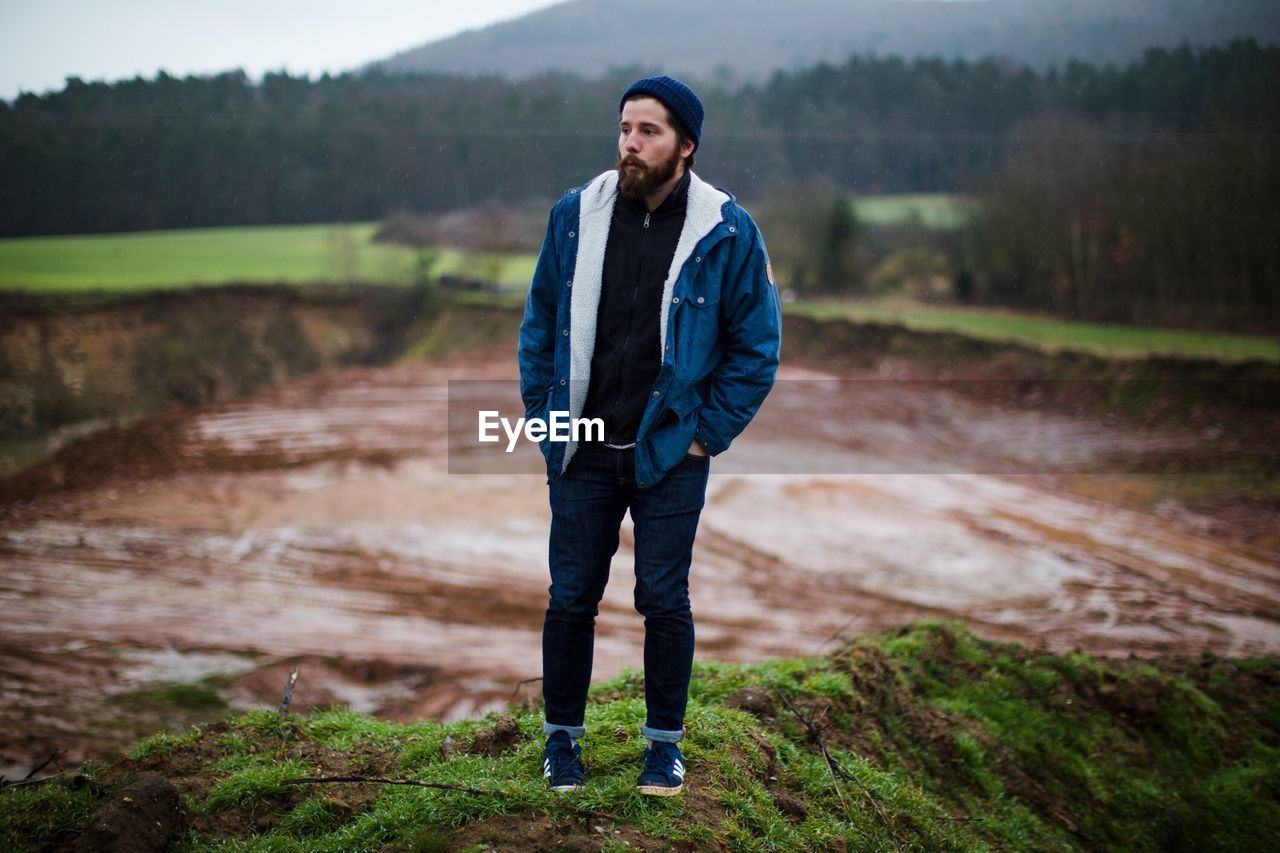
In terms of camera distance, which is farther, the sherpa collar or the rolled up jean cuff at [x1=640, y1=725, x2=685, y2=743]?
the rolled up jean cuff at [x1=640, y1=725, x2=685, y2=743]

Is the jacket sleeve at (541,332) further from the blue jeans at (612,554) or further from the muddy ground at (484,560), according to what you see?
the muddy ground at (484,560)

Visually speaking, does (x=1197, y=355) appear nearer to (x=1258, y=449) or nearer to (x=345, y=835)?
(x=1258, y=449)

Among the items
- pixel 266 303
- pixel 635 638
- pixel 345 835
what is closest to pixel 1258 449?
pixel 635 638

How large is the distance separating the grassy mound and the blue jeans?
403 millimetres

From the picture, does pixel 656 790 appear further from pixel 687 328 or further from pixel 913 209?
pixel 913 209

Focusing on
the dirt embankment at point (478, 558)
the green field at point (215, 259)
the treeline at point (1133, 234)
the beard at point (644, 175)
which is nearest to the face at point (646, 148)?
the beard at point (644, 175)

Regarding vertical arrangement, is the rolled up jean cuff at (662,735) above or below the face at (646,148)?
below

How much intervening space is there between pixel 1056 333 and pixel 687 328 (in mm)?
21476

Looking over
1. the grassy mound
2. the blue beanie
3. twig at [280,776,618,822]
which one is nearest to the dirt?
the grassy mound

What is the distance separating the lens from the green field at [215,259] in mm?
23594

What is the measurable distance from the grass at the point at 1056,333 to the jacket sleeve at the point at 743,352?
59.3ft

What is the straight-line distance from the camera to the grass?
18.9 meters

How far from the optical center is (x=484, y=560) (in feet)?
37.0

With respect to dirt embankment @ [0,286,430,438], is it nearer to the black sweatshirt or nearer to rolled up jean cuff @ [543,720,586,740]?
rolled up jean cuff @ [543,720,586,740]
